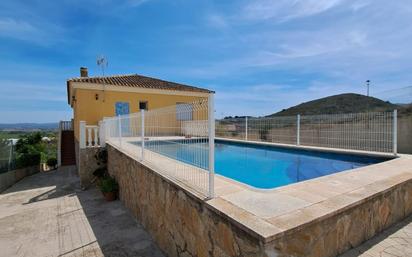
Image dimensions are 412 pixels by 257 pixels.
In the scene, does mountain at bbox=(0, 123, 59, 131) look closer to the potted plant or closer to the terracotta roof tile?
the terracotta roof tile

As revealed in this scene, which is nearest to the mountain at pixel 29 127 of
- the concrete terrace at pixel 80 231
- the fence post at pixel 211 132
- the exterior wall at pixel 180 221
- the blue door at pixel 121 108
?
the blue door at pixel 121 108

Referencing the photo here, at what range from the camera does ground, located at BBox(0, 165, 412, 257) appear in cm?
348

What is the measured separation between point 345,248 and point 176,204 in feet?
7.96

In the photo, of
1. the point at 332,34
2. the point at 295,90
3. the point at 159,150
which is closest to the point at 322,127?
the point at 332,34

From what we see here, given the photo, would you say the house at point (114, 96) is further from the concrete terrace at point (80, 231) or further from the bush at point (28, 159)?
the concrete terrace at point (80, 231)

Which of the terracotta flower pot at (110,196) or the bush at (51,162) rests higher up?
the terracotta flower pot at (110,196)

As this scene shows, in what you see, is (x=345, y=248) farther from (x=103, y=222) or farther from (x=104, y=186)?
(x=104, y=186)

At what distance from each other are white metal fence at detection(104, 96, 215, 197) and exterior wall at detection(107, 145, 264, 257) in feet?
0.79

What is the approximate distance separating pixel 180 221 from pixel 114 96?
1433 centimetres

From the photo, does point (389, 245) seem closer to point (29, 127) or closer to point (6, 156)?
point (6, 156)

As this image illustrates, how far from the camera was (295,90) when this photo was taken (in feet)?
84.7

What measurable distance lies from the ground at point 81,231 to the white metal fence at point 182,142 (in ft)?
5.53

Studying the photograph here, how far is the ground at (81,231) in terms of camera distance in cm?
348

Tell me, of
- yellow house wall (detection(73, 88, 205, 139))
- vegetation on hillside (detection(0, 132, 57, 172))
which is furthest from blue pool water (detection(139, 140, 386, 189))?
vegetation on hillside (detection(0, 132, 57, 172))
